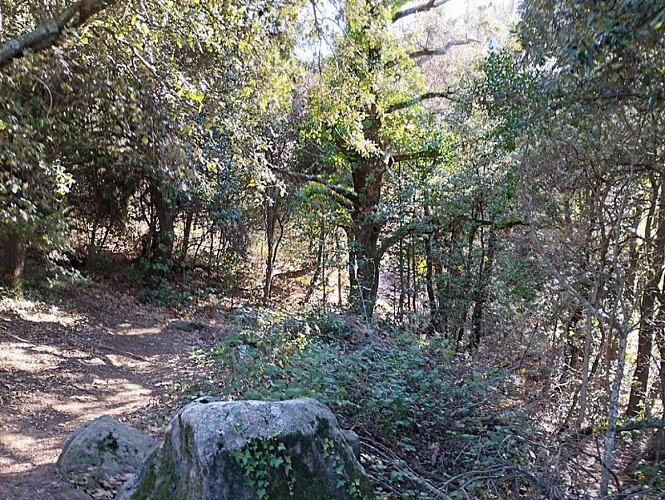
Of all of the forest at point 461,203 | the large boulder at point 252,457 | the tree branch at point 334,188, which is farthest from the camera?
the tree branch at point 334,188

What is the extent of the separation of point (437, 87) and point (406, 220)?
5236mm

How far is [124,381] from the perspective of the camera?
8156mm

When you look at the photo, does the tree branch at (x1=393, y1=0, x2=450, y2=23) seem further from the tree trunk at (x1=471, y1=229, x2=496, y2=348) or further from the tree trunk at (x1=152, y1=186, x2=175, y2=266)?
the tree trunk at (x1=152, y1=186, x2=175, y2=266)

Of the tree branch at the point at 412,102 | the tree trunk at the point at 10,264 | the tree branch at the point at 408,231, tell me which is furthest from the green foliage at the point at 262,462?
the tree branch at the point at 412,102

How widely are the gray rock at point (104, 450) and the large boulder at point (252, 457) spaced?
129 cm

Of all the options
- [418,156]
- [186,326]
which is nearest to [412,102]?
[418,156]

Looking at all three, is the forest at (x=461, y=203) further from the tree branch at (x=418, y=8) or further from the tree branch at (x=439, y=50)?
the tree branch at (x=439, y=50)

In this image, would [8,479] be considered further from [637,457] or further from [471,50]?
[471,50]

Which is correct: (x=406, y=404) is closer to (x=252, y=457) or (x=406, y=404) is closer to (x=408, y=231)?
(x=252, y=457)

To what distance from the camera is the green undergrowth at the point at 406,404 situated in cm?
413

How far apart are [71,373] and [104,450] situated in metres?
3.93

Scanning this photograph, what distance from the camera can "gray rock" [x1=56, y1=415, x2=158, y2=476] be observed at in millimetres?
4465

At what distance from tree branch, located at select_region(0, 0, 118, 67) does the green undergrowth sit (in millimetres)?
3306

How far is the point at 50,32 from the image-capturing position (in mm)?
4691
